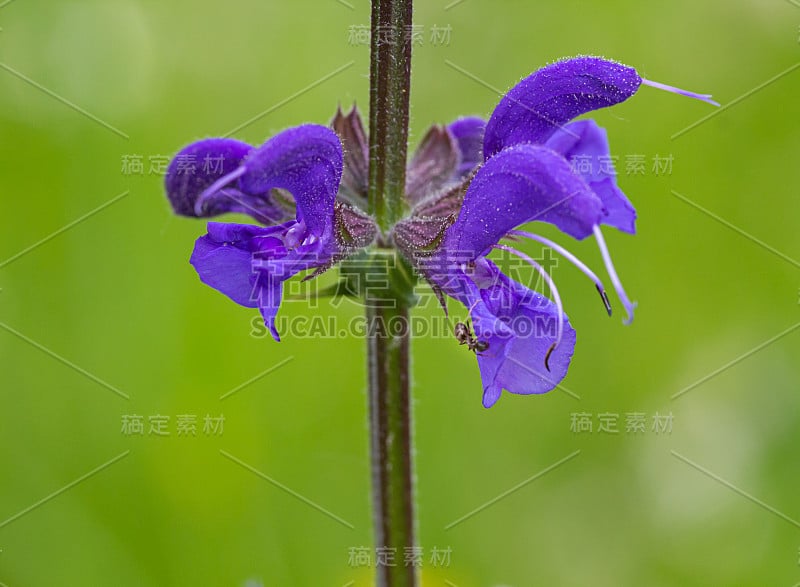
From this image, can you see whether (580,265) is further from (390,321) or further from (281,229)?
(281,229)

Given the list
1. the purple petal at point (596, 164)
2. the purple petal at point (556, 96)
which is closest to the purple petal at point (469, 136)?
the purple petal at point (596, 164)

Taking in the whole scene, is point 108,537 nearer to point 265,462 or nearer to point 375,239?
point 265,462

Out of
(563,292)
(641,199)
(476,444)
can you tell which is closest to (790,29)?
(641,199)

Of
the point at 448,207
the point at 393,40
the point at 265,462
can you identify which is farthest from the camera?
the point at 265,462

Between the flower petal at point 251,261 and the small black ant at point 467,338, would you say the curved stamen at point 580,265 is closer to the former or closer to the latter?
the small black ant at point 467,338
